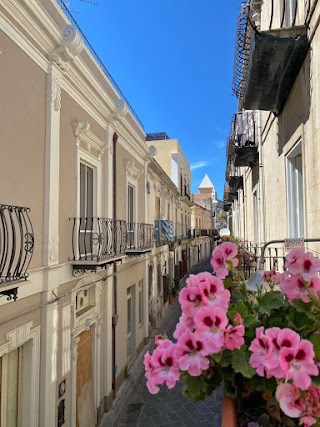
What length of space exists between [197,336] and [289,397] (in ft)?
1.40

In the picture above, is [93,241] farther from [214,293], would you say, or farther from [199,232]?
[199,232]

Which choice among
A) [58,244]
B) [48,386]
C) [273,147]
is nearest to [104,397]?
[48,386]

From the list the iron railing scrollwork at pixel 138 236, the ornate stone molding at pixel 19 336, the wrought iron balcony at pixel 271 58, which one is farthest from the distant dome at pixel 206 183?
the ornate stone molding at pixel 19 336

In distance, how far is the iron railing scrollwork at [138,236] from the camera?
10.5 metres

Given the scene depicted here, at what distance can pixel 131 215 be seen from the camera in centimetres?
1130

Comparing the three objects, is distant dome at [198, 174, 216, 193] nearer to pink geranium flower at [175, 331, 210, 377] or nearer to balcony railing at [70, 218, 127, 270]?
balcony railing at [70, 218, 127, 270]

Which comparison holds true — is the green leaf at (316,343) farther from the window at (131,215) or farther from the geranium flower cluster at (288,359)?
the window at (131,215)

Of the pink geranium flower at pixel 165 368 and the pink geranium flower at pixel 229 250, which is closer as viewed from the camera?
the pink geranium flower at pixel 165 368

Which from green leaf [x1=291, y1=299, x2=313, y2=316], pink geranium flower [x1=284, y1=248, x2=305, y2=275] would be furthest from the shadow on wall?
green leaf [x1=291, y1=299, x2=313, y2=316]

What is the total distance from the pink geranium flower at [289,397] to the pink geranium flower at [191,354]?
310 mm

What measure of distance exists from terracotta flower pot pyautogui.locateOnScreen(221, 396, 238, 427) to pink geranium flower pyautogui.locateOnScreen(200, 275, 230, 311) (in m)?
0.49

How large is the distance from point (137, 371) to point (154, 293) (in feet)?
15.4

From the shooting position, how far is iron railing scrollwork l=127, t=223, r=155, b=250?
10.5 meters

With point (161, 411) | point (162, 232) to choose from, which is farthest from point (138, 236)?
point (161, 411)
